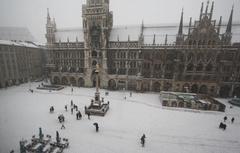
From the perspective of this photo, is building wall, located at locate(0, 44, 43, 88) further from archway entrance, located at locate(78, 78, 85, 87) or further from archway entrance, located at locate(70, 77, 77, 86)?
archway entrance, located at locate(78, 78, 85, 87)

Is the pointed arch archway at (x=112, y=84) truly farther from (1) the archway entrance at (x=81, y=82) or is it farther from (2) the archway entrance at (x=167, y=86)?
(2) the archway entrance at (x=167, y=86)

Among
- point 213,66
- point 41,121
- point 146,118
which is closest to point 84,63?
point 41,121

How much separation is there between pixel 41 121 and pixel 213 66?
44.9 m

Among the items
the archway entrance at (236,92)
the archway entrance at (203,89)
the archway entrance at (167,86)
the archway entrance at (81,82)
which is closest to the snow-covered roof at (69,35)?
the archway entrance at (81,82)

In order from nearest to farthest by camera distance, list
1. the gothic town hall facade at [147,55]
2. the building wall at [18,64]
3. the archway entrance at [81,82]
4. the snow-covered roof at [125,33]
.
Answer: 1. the gothic town hall facade at [147,55]
2. the building wall at [18,64]
3. the snow-covered roof at [125,33]
4. the archway entrance at [81,82]

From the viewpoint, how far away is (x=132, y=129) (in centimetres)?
2250

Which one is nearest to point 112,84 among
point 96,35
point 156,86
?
point 156,86

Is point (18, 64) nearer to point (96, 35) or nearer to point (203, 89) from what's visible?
point (96, 35)

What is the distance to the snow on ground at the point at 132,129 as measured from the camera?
59.4 feet

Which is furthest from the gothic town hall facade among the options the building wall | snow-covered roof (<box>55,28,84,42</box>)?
the building wall

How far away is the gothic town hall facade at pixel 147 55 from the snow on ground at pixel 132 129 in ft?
39.5

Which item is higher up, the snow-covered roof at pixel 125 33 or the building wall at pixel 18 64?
the snow-covered roof at pixel 125 33

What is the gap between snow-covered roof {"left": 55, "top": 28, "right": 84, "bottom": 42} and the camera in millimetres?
51400

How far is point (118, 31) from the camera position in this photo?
49.7 m
